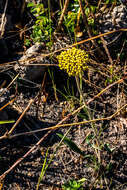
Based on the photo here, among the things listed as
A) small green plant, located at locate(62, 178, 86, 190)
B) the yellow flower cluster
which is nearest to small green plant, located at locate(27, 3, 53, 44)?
the yellow flower cluster

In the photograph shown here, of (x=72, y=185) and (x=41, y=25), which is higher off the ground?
(x=41, y=25)

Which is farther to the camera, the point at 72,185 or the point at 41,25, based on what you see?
the point at 41,25

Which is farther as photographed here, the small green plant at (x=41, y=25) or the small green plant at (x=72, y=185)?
the small green plant at (x=41, y=25)

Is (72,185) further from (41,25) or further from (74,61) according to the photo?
(41,25)

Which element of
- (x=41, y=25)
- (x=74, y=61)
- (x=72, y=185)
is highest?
(x=41, y=25)

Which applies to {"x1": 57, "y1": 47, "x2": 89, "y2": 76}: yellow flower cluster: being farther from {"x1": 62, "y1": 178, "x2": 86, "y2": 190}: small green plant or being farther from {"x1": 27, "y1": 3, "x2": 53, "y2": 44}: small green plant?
{"x1": 62, "y1": 178, "x2": 86, "y2": 190}: small green plant

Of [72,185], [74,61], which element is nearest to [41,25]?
[74,61]

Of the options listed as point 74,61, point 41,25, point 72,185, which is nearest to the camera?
point 74,61

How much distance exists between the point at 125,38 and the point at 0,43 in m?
1.13

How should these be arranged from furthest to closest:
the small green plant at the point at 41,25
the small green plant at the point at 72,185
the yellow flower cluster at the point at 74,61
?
the small green plant at the point at 41,25 < the small green plant at the point at 72,185 < the yellow flower cluster at the point at 74,61

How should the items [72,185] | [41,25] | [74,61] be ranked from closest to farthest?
[74,61] < [72,185] < [41,25]

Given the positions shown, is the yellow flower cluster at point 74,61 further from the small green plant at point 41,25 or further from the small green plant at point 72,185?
the small green plant at point 72,185

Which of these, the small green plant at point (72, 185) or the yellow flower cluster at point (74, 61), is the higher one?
the yellow flower cluster at point (74, 61)

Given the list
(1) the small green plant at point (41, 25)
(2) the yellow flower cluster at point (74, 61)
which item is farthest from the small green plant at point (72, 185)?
(1) the small green plant at point (41, 25)
